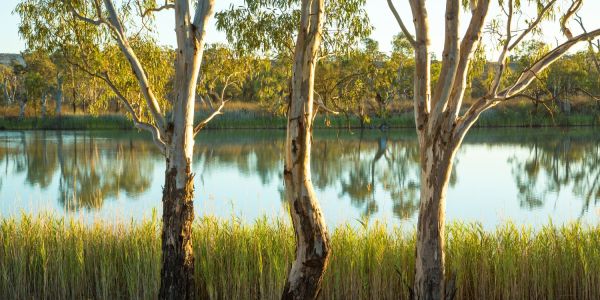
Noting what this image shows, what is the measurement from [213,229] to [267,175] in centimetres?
1123

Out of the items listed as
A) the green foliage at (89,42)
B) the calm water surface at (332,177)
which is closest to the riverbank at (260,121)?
the calm water surface at (332,177)

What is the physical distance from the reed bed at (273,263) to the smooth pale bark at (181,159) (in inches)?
18.9

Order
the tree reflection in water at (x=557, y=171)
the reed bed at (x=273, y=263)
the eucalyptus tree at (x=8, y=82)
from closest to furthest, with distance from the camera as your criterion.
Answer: the reed bed at (x=273, y=263) → the tree reflection in water at (x=557, y=171) → the eucalyptus tree at (x=8, y=82)

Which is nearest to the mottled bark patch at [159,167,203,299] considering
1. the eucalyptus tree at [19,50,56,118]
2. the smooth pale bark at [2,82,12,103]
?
the eucalyptus tree at [19,50,56,118]

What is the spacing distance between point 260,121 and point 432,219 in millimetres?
28848

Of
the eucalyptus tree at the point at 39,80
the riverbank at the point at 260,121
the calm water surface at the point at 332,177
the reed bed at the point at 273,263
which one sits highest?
the eucalyptus tree at the point at 39,80

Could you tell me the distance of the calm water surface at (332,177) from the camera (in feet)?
37.7

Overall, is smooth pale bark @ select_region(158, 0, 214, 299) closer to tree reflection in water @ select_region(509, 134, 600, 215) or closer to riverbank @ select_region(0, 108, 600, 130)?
tree reflection in water @ select_region(509, 134, 600, 215)

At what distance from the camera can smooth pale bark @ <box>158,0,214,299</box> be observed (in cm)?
434

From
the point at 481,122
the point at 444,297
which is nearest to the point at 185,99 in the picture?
the point at 444,297

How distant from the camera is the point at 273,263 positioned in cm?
495

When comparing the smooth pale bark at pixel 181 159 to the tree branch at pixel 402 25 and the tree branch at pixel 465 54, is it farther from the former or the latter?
the tree branch at pixel 465 54

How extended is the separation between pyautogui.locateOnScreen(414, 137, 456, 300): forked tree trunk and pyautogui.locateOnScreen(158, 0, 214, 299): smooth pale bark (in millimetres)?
1464

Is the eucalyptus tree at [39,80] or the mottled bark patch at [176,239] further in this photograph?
the eucalyptus tree at [39,80]
